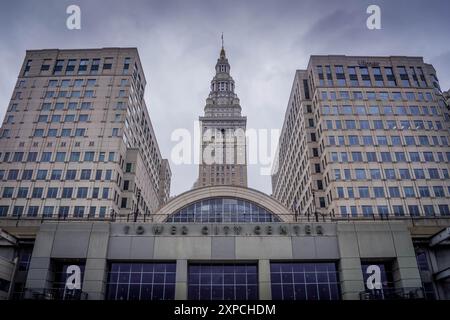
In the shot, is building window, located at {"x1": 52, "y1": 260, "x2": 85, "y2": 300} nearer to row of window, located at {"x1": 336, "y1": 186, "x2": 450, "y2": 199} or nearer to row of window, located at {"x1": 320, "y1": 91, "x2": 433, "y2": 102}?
row of window, located at {"x1": 336, "y1": 186, "x2": 450, "y2": 199}

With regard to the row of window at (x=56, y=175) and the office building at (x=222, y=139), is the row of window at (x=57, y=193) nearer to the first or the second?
the row of window at (x=56, y=175)

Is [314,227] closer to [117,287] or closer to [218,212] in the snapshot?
[117,287]

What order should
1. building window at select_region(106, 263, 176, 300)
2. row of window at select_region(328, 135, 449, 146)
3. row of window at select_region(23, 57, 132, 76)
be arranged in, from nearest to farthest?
building window at select_region(106, 263, 176, 300) → row of window at select_region(328, 135, 449, 146) → row of window at select_region(23, 57, 132, 76)

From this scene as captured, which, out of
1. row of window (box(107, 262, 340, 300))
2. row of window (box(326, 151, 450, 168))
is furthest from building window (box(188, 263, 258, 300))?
row of window (box(326, 151, 450, 168))

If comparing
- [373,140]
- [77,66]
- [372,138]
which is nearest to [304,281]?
[373,140]

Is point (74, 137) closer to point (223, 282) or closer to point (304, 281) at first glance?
point (223, 282)

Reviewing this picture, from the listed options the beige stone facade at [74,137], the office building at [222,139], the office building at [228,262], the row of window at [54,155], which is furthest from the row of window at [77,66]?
the office building at [222,139]

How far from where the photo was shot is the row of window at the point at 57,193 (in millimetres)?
56719

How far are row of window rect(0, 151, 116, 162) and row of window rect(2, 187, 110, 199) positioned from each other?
5595 millimetres

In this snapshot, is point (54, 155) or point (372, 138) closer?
point (54, 155)

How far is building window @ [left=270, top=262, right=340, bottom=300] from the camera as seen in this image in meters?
28.0

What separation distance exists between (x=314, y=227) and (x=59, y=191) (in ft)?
151

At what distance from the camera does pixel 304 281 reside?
2847cm

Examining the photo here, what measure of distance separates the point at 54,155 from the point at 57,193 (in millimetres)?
7733
